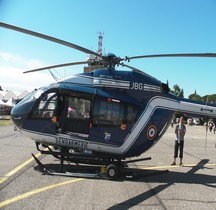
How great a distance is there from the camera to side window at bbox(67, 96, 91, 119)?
9.29 metres

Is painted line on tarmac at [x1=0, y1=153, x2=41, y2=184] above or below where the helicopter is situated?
below

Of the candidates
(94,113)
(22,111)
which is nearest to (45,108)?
(22,111)

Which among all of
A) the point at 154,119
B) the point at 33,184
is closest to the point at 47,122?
the point at 33,184

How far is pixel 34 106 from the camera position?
937 centimetres

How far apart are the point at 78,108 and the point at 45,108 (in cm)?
97

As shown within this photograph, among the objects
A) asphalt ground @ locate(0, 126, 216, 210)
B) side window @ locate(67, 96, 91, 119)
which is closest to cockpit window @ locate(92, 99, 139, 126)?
side window @ locate(67, 96, 91, 119)

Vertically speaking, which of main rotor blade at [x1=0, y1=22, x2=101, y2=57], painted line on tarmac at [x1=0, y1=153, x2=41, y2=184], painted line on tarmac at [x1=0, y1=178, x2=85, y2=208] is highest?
main rotor blade at [x1=0, y1=22, x2=101, y2=57]

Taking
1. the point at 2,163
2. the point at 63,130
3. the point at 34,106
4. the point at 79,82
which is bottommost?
the point at 2,163

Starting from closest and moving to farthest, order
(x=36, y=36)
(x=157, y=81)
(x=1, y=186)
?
(x=1, y=186) → (x=36, y=36) → (x=157, y=81)

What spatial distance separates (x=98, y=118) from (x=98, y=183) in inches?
77.0

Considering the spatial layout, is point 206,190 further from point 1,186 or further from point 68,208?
point 1,186

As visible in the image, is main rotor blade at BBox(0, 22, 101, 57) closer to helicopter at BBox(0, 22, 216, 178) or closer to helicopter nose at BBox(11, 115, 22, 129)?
helicopter at BBox(0, 22, 216, 178)

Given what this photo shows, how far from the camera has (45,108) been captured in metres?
9.34

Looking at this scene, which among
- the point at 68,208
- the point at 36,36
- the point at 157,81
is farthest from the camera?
the point at 157,81
